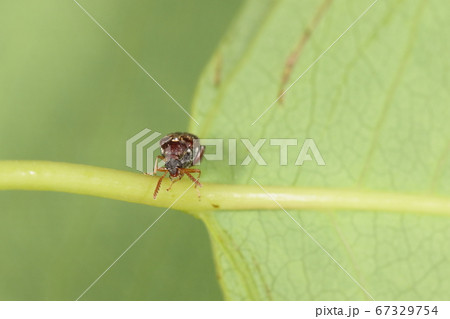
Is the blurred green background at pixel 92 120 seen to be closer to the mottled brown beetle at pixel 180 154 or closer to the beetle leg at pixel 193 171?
the mottled brown beetle at pixel 180 154

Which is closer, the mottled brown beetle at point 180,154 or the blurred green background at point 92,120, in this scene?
the mottled brown beetle at point 180,154

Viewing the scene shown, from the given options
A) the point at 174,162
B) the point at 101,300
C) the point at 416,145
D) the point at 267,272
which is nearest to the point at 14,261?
the point at 101,300

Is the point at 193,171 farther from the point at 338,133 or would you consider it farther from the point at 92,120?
the point at 92,120

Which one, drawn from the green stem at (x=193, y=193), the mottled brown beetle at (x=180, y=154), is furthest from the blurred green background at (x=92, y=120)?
the green stem at (x=193, y=193)

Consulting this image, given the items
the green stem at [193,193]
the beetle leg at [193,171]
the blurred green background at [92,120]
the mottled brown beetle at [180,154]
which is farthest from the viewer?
the blurred green background at [92,120]

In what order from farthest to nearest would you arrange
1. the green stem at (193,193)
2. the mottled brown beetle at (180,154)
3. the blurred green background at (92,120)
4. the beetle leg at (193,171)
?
the blurred green background at (92,120), the mottled brown beetle at (180,154), the beetle leg at (193,171), the green stem at (193,193)

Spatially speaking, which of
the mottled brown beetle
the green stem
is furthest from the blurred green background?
the green stem

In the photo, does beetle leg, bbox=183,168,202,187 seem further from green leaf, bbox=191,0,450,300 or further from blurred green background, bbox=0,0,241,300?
blurred green background, bbox=0,0,241,300

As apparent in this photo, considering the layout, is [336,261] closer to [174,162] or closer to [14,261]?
[174,162]
